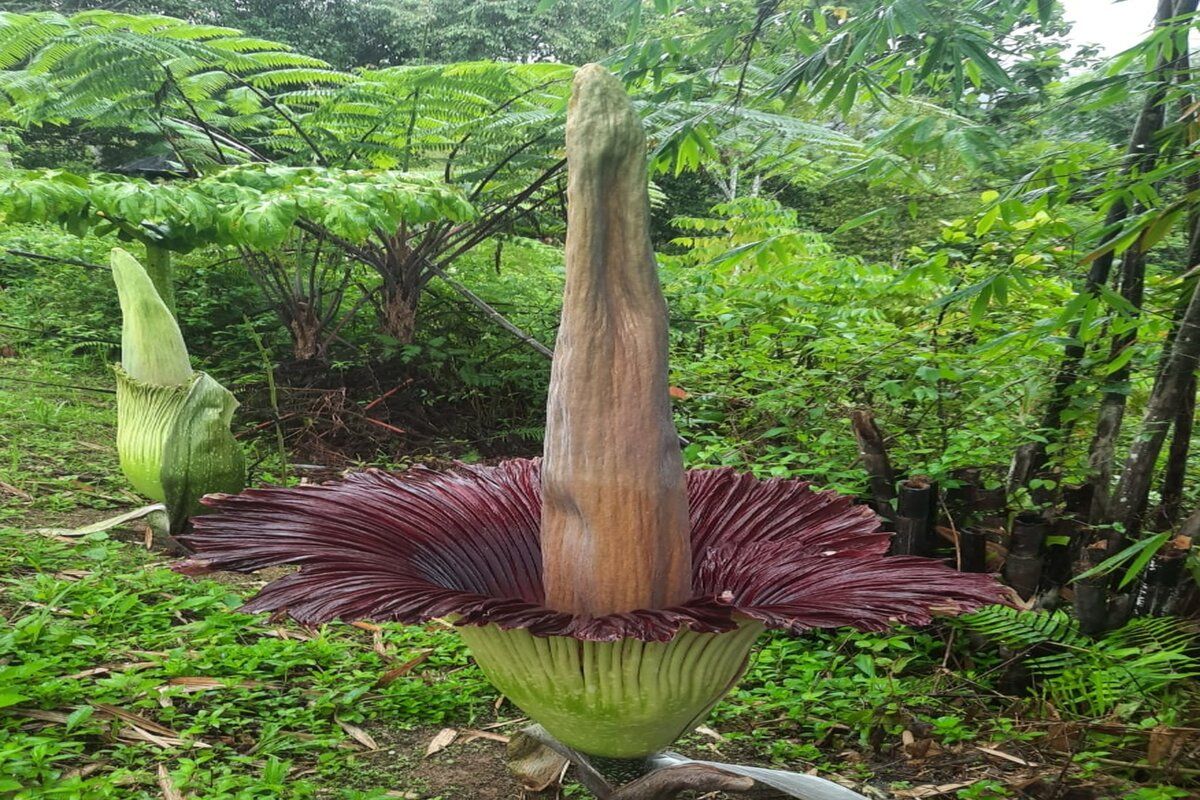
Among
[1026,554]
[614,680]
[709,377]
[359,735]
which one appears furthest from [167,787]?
[709,377]

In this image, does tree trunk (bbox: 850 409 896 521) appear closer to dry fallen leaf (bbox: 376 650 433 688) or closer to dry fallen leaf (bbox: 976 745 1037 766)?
dry fallen leaf (bbox: 976 745 1037 766)

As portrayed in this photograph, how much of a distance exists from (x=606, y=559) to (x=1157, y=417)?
4.61 feet

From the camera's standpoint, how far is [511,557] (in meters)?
1.21

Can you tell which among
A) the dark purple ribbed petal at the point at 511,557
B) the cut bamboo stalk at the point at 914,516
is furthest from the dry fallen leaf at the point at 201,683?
the cut bamboo stalk at the point at 914,516

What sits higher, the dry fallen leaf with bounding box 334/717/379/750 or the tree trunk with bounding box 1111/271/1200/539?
the tree trunk with bounding box 1111/271/1200/539

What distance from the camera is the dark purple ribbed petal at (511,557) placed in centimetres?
85

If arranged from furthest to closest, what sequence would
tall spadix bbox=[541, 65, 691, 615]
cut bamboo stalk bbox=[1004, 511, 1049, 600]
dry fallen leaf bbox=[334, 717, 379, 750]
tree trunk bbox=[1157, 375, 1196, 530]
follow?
1. cut bamboo stalk bbox=[1004, 511, 1049, 600]
2. tree trunk bbox=[1157, 375, 1196, 530]
3. dry fallen leaf bbox=[334, 717, 379, 750]
4. tall spadix bbox=[541, 65, 691, 615]

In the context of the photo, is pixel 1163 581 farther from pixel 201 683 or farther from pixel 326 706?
pixel 201 683

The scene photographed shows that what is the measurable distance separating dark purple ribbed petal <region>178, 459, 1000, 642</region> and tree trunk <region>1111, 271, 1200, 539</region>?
3.13 feet

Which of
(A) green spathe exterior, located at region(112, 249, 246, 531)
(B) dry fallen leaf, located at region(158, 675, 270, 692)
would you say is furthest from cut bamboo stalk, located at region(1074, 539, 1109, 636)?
(A) green spathe exterior, located at region(112, 249, 246, 531)

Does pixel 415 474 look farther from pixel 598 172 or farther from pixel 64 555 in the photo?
pixel 64 555

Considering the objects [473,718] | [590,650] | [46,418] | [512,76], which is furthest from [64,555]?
[512,76]

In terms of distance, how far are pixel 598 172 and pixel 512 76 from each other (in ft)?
11.8

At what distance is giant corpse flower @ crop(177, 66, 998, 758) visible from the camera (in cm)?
89
